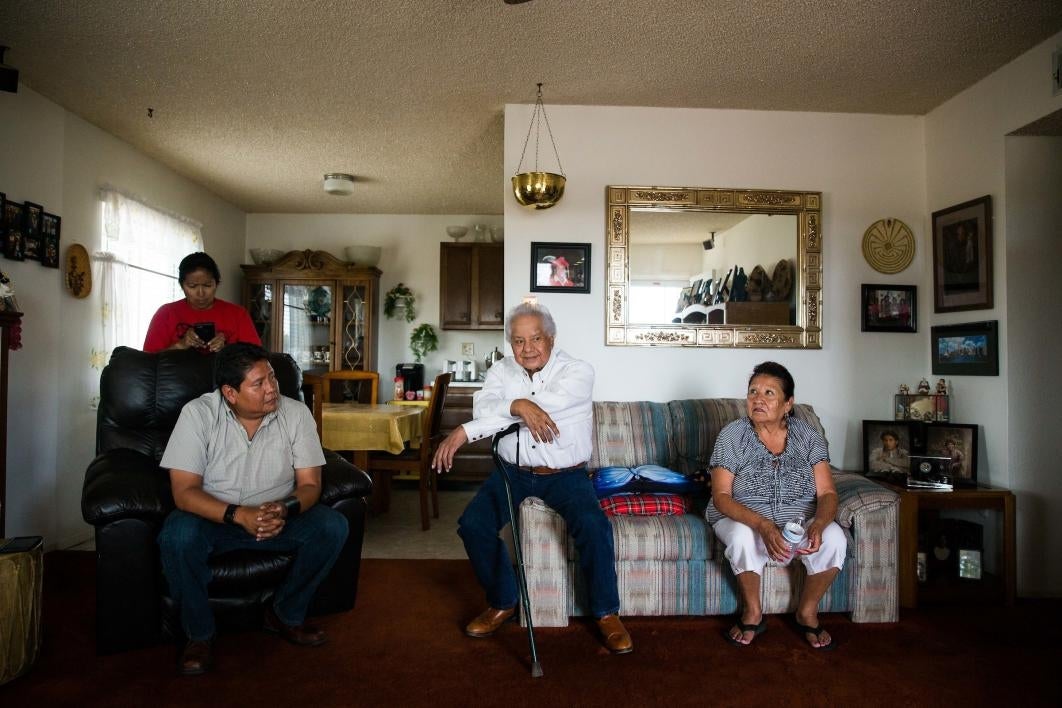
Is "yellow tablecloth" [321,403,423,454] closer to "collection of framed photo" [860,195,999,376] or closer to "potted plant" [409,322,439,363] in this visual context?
"potted plant" [409,322,439,363]

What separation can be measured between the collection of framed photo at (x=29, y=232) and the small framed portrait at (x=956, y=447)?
15.3 ft

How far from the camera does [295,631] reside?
2438 mm

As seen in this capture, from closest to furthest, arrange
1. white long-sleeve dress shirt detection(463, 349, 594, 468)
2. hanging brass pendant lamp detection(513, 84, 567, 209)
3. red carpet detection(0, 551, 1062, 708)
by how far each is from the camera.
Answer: red carpet detection(0, 551, 1062, 708), white long-sleeve dress shirt detection(463, 349, 594, 468), hanging brass pendant lamp detection(513, 84, 567, 209)

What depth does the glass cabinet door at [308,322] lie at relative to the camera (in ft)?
20.1

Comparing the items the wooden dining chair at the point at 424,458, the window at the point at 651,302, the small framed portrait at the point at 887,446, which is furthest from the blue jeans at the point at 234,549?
the small framed portrait at the point at 887,446

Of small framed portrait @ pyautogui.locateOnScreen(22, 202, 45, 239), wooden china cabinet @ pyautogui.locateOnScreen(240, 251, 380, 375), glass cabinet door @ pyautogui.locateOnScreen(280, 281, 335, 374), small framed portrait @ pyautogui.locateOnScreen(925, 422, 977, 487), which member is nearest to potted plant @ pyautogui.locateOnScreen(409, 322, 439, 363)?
wooden china cabinet @ pyautogui.locateOnScreen(240, 251, 380, 375)

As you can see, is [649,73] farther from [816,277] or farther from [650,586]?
[650,586]

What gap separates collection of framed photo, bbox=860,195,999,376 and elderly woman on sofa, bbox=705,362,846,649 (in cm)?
131

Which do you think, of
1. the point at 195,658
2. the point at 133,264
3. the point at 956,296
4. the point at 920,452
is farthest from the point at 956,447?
the point at 133,264

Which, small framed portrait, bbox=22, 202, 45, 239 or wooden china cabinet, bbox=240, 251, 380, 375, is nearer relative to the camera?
small framed portrait, bbox=22, 202, 45, 239

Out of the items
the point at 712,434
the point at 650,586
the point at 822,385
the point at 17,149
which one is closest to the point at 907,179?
the point at 822,385

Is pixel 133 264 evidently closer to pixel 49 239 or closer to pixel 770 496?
pixel 49 239

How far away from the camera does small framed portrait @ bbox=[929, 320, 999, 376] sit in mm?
3230

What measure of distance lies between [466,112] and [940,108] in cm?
254
